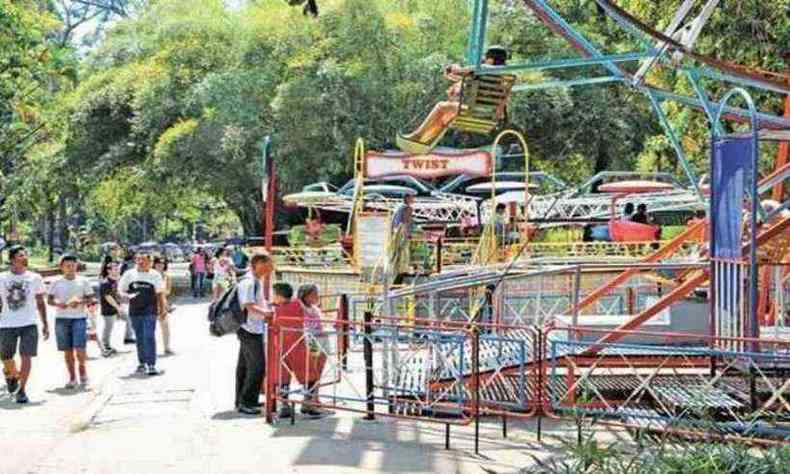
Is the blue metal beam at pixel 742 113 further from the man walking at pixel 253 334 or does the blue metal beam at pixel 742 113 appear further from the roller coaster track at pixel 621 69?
the man walking at pixel 253 334

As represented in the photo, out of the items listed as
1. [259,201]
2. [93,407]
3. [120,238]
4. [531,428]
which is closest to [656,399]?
[531,428]

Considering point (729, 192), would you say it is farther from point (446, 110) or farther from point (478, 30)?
point (446, 110)

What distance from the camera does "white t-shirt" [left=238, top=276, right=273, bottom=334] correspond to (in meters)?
9.09

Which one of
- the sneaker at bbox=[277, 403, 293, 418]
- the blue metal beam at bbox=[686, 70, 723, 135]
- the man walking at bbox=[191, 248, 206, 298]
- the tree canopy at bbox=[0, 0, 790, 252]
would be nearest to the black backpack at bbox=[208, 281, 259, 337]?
the sneaker at bbox=[277, 403, 293, 418]

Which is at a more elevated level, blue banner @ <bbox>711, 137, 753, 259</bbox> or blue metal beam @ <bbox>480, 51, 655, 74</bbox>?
blue metal beam @ <bbox>480, 51, 655, 74</bbox>

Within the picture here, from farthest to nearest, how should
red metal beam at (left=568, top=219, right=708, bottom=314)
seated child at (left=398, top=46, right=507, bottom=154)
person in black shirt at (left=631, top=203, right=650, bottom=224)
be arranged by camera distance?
person in black shirt at (left=631, top=203, right=650, bottom=224)
red metal beam at (left=568, top=219, right=708, bottom=314)
seated child at (left=398, top=46, right=507, bottom=154)

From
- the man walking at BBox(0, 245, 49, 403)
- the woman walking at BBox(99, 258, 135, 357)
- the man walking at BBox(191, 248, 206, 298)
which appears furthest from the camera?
the man walking at BBox(191, 248, 206, 298)

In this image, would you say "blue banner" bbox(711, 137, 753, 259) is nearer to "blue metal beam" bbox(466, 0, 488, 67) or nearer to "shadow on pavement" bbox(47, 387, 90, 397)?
"blue metal beam" bbox(466, 0, 488, 67)

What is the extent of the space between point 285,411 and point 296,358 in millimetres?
505

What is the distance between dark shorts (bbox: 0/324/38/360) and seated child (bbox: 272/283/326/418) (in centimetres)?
305

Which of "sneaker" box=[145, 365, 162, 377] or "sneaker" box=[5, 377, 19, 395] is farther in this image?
"sneaker" box=[145, 365, 162, 377]

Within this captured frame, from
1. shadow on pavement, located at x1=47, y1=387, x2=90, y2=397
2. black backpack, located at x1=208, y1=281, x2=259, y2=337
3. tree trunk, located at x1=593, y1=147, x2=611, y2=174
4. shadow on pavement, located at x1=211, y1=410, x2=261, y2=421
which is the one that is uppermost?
tree trunk, located at x1=593, y1=147, x2=611, y2=174

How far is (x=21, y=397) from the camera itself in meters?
10.4

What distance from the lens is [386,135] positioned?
27609 mm
